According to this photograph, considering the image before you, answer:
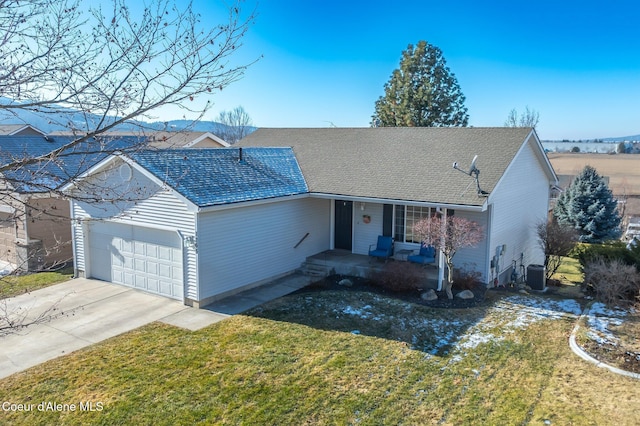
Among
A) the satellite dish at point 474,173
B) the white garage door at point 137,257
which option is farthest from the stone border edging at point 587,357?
the white garage door at point 137,257

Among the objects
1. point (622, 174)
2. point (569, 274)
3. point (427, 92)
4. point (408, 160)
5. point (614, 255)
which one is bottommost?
point (569, 274)

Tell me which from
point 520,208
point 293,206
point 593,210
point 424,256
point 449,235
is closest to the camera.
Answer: point 449,235

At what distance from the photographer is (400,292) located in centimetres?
1375

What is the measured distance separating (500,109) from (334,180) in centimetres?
3356

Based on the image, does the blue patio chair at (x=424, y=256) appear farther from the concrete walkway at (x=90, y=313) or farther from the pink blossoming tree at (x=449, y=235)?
the concrete walkway at (x=90, y=313)

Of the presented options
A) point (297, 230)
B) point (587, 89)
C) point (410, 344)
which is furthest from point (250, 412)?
point (587, 89)

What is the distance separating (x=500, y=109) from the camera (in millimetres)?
44500

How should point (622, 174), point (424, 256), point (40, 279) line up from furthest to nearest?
point (622, 174)
point (40, 279)
point (424, 256)

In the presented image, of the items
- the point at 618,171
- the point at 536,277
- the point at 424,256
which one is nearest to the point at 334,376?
the point at 424,256

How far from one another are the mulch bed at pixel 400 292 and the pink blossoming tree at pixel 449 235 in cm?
41

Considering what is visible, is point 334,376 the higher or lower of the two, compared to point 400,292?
lower

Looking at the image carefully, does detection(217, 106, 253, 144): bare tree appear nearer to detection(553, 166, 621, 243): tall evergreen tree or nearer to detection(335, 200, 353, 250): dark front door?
detection(553, 166, 621, 243): tall evergreen tree

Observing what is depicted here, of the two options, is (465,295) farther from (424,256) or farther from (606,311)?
A: (606,311)

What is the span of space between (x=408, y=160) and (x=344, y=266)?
4466 millimetres
